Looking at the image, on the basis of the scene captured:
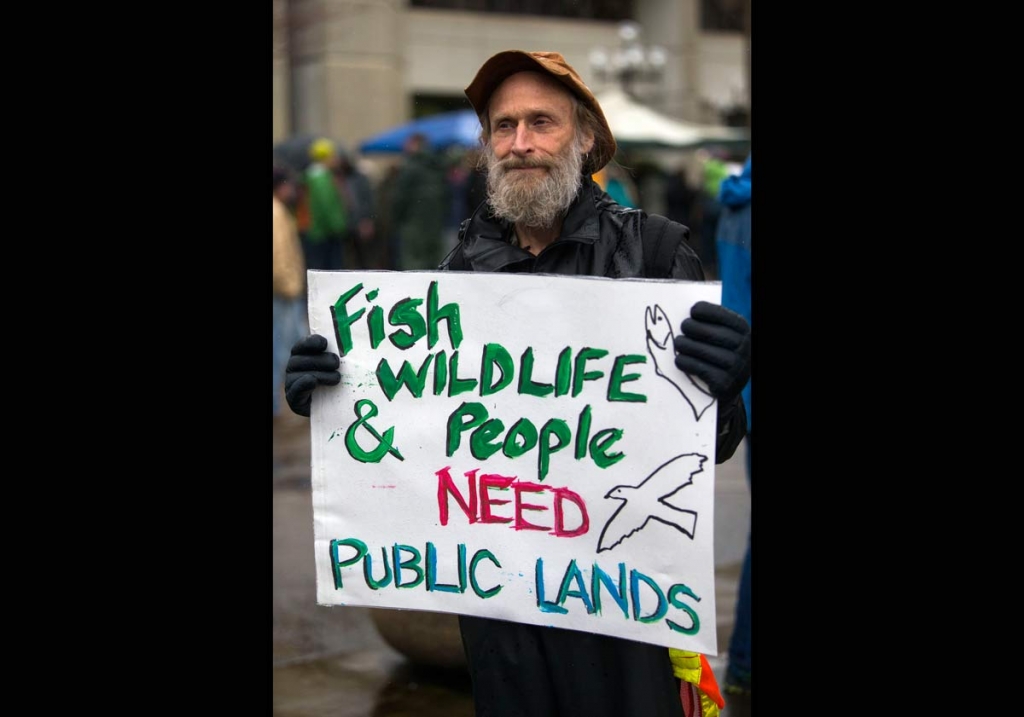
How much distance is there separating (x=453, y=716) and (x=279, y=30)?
2096 cm

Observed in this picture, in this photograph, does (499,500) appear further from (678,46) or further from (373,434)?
(678,46)

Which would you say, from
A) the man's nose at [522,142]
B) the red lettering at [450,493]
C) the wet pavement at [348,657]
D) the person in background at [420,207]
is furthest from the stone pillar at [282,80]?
the red lettering at [450,493]

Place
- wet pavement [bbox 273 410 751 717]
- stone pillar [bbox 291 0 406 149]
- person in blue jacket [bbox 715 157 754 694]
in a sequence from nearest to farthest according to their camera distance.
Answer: person in blue jacket [bbox 715 157 754 694]
wet pavement [bbox 273 410 751 717]
stone pillar [bbox 291 0 406 149]

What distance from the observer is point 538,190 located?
2471 mm

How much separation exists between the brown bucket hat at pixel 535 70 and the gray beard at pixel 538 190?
12 centimetres

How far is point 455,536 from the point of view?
2.50 metres

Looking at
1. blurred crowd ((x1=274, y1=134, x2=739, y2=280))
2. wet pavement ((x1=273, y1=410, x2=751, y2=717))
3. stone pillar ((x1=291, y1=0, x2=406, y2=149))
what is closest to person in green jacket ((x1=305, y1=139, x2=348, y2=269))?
blurred crowd ((x1=274, y1=134, x2=739, y2=280))

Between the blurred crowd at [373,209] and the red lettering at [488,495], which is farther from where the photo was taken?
the blurred crowd at [373,209]

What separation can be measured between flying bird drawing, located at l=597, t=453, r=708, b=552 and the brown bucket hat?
29.3 inches

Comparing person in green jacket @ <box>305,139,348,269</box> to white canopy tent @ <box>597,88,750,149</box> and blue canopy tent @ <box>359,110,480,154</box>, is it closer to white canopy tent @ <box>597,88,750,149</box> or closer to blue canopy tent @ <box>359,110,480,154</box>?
blue canopy tent @ <box>359,110,480,154</box>

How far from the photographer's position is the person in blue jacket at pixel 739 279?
12.5 feet

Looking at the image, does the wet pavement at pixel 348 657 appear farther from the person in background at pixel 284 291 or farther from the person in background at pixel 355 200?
the person in background at pixel 355 200

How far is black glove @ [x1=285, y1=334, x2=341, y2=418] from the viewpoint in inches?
99.2

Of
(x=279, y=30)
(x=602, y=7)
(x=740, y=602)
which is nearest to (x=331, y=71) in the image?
(x=279, y=30)
